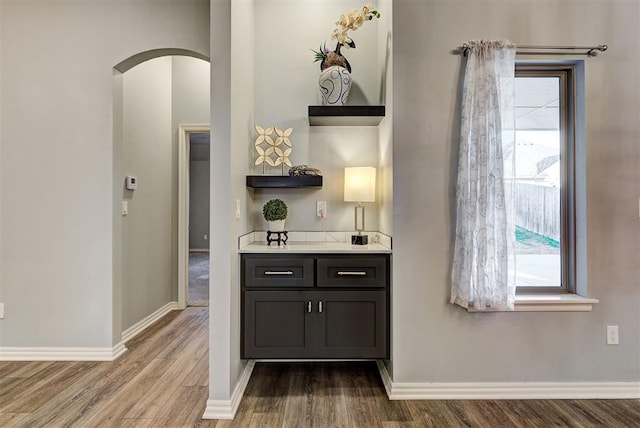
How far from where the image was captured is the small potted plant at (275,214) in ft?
8.70

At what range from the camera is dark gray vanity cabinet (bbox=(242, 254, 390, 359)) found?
224 cm

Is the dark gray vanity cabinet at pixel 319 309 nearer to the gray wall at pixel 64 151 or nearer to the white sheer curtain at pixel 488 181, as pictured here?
the white sheer curtain at pixel 488 181

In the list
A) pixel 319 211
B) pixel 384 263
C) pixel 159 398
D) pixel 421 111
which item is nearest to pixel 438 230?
pixel 384 263

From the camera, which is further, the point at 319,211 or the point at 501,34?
the point at 319,211

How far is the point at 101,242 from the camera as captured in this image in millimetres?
2752

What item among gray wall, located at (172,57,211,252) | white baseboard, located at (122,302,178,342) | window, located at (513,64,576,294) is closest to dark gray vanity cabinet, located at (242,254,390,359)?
window, located at (513,64,576,294)

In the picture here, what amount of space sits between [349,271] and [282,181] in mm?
848

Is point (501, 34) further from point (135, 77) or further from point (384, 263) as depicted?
point (135, 77)

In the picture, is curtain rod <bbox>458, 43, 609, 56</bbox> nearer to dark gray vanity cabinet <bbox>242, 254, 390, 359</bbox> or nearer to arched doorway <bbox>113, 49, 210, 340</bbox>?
dark gray vanity cabinet <bbox>242, 254, 390, 359</bbox>

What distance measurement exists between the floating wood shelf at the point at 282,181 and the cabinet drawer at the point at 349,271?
65 cm

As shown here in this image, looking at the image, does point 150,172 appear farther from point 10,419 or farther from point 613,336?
point 613,336

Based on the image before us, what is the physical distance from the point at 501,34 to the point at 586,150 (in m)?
0.94

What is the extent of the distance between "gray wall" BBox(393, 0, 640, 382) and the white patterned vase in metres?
0.46

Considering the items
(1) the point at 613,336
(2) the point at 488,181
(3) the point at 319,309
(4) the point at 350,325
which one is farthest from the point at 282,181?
(1) the point at 613,336
